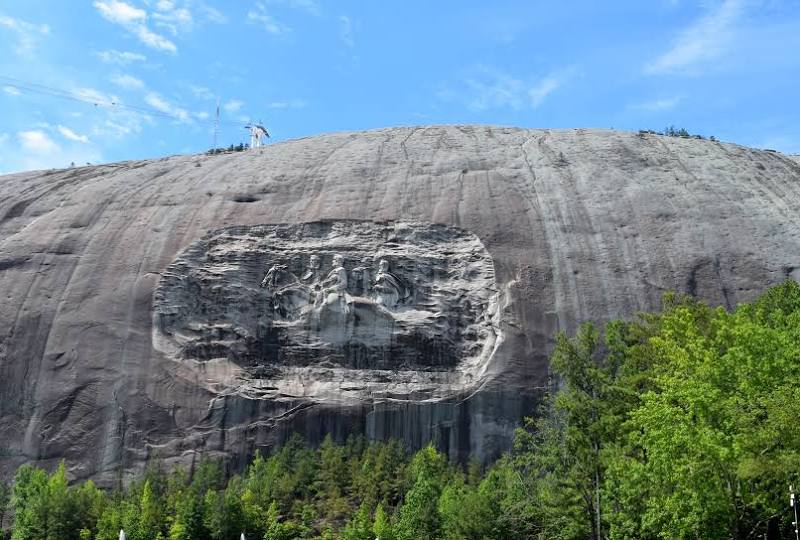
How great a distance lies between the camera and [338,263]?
41812 millimetres

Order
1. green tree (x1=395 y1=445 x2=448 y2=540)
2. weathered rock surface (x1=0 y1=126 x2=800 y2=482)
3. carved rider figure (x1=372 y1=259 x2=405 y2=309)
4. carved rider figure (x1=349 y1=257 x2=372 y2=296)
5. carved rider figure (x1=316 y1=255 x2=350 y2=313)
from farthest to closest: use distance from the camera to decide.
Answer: carved rider figure (x1=349 y1=257 x2=372 y2=296) → carved rider figure (x1=372 y1=259 x2=405 y2=309) → carved rider figure (x1=316 y1=255 x2=350 y2=313) → weathered rock surface (x1=0 y1=126 x2=800 y2=482) → green tree (x1=395 y1=445 x2=448 y2=540)

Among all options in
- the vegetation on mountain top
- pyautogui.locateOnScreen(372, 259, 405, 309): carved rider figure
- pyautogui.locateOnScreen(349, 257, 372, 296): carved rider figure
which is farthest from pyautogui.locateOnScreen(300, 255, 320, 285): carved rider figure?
the vegetation on mountain top

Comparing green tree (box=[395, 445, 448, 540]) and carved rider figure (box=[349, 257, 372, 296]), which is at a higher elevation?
carved rider figure (box=[349, 257, 372, 296])

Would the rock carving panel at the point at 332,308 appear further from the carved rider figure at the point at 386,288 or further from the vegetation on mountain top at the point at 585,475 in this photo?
the vegetation on mountain top at the point at 585,475

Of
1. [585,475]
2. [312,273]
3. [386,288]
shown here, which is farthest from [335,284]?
[585,475]

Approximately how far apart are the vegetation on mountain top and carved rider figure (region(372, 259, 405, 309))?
Answer: 642cm

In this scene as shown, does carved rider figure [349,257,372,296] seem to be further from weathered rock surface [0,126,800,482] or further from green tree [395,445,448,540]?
green tree [395,445,448,540]

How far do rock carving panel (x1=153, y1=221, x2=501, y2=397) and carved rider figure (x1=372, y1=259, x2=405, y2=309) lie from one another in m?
0.05

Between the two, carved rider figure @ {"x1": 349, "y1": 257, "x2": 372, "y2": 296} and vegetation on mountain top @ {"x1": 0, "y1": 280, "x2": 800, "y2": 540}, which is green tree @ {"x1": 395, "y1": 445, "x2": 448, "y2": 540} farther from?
carved rider figure @ {"x1": 349, "y1": 257, "x2": 372, "y2": 296}

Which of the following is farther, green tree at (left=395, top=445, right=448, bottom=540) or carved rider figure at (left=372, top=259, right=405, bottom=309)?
carved rider figure at (left=372, top=259, right=405, bottom=309)

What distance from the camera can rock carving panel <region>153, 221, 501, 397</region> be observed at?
39.3 m

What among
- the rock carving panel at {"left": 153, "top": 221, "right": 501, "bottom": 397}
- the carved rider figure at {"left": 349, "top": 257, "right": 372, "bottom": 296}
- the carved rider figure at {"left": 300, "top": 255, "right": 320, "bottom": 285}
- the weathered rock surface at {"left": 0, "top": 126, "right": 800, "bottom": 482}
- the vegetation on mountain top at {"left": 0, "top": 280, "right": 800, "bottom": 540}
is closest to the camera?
the vegetation on mountain top at {"left": 0, "top": 280, "right": 800, "bottom": 540}

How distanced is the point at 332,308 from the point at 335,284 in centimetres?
116

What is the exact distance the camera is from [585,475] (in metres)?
26.2
